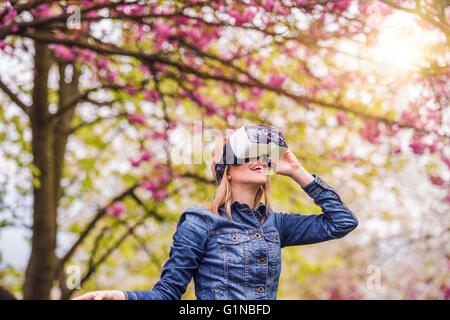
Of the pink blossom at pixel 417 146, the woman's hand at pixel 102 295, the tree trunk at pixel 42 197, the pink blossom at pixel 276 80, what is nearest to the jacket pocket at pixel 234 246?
the woman's hand at pixel 102 295

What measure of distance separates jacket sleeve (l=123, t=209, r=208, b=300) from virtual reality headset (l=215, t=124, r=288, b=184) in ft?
0.92

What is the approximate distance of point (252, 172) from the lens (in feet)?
5.95

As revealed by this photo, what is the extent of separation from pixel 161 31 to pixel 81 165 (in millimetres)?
3244

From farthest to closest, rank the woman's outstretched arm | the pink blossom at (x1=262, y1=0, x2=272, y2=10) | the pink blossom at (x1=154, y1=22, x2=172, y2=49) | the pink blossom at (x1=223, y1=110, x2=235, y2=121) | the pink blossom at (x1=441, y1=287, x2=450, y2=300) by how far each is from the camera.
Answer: the pink blossom at (x1=441, y1=287, x2=450, y2=300) → the pink blossom at (x1=223, y1=110, x2=235, y2=121) → the pink blossom at (x1=154, y1=22, x2=172, y2=49) → the pink blossom at (x1=262, y1=0, x2=272, y2=10) → the woman's outstretched arm

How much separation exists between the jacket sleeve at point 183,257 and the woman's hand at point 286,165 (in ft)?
1.18

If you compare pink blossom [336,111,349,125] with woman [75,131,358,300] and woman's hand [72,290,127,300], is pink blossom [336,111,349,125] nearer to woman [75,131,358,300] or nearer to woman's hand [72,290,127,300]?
woman [75,131,358,300]

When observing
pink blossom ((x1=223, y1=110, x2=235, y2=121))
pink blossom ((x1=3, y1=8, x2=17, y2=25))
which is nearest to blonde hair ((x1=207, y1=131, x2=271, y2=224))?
pink blossom ((x1=3, y1=8, x2=17, y2=25))

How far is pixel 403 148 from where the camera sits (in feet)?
14.9

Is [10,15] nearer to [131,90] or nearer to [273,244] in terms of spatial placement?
[131,90]

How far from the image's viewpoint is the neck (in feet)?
6.07

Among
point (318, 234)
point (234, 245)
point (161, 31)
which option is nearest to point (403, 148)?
point (161, 31)

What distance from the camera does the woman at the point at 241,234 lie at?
167 cm

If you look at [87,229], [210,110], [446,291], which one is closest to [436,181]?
[446,291]
